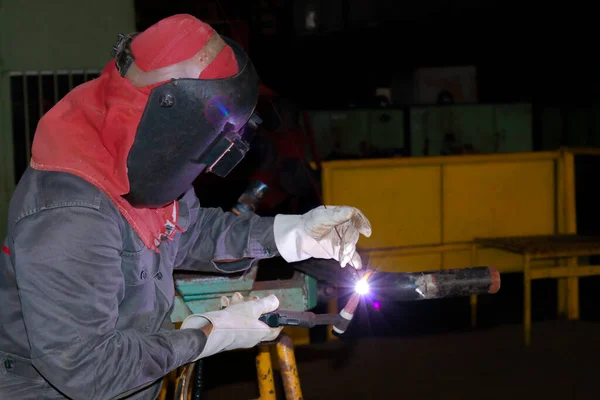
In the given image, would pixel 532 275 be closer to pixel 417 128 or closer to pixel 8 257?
pixel 8 257

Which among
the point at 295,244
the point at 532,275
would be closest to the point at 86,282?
the point at 295,244

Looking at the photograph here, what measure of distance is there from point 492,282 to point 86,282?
1209mm

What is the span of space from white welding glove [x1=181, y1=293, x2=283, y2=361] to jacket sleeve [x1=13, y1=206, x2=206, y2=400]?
268mm

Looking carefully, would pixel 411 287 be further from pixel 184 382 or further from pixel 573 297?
pixel 573 297

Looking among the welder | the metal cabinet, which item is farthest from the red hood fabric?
the metal cabinet

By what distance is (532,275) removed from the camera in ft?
17.9

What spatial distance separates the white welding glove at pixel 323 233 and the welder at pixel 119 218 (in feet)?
1.41

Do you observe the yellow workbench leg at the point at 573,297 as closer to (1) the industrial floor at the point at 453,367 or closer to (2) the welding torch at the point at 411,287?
(1) the industrial floor at the point at 453,367

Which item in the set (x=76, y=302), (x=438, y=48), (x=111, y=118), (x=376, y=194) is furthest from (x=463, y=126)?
(x=76, y=302)

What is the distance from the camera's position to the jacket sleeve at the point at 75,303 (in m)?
1.83

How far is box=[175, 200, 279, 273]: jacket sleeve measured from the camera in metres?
2.72

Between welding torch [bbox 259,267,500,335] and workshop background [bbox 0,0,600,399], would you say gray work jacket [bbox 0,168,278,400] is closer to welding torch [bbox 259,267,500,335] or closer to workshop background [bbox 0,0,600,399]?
welding torch [bbox 259,267,500,335]

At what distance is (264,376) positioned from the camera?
3113 millimetres

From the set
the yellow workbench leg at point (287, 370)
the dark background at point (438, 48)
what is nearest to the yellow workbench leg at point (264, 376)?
the yellow workbench leg at point (287, 370)
